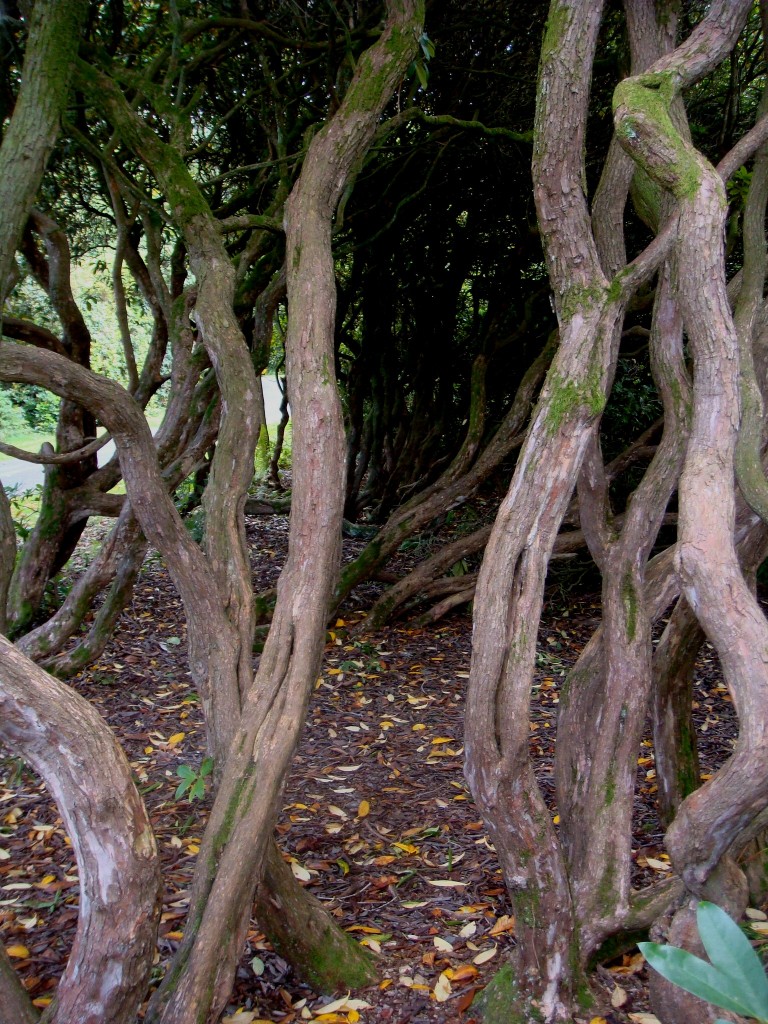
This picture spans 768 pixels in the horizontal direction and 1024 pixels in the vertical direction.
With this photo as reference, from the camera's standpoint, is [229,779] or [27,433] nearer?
[229,779]

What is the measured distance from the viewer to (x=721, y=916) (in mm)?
864

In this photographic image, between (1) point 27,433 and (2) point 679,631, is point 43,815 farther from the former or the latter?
(1) point 27,433

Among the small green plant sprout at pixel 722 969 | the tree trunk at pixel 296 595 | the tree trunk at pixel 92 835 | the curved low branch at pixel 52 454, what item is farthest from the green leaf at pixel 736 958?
the curved low branch at pixel 52 454

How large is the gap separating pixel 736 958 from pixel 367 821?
8.53 ft

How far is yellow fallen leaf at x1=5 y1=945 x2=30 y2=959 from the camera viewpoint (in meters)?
2.42

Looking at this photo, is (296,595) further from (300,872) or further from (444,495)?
(444,495)

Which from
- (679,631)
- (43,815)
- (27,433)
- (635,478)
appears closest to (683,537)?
(679,631)

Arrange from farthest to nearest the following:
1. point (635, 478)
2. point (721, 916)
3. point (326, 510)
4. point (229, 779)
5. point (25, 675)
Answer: point (635, 478) → point (326, 510) → point (229, 779) → point (25, 675) → point (721, 916)

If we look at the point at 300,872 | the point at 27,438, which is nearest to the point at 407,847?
the point at 300,872

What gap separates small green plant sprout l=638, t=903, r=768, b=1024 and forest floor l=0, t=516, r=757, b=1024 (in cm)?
157

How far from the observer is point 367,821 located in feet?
10.7

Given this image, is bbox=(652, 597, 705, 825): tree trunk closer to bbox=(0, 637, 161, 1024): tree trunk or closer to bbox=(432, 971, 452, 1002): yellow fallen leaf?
bbox=(432, 971, 452, 1002): yellow fallen leaf

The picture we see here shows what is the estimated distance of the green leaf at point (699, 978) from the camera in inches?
31.2

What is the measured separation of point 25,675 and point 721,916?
1.44 metres
